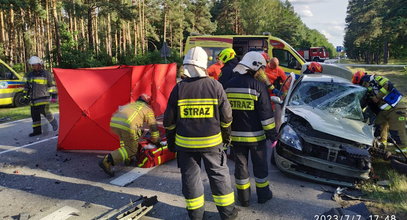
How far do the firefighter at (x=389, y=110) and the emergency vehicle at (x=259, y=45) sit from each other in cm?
563

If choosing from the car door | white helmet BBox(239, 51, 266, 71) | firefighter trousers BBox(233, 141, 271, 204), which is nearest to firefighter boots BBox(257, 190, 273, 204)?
firefighter trousers BBox(233, 141, 271, 204)

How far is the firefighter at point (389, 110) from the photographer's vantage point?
17.3 ft

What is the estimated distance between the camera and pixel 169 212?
3.60 metres

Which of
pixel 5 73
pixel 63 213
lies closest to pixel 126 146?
pixel 63 213

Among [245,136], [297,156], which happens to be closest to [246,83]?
[245,136]

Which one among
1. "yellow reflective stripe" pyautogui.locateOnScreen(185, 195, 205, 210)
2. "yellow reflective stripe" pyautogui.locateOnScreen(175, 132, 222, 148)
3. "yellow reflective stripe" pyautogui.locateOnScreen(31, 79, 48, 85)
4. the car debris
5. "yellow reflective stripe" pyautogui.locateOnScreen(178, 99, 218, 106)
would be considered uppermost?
"yellow reflective stripe" pyautogui.locateOnScreen(31, 79, 48, 85)

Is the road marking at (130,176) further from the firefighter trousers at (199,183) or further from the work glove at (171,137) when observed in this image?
the firefighter trousers at (199,183)

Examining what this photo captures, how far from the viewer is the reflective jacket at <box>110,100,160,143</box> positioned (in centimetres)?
460

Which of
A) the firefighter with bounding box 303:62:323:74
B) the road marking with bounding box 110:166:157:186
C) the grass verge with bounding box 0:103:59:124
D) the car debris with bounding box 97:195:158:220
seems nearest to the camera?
the car debris with bounding box 97:195:158:220

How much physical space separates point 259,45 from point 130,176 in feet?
29.3

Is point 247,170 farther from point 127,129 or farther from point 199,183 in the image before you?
point 127,129

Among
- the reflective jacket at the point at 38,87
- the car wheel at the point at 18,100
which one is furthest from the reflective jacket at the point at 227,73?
the car wheel at the point at 18,100

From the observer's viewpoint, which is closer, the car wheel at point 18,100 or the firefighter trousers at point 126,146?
the firefighter trousers at point 126,146

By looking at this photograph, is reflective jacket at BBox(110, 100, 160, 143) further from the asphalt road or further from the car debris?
the car debris
